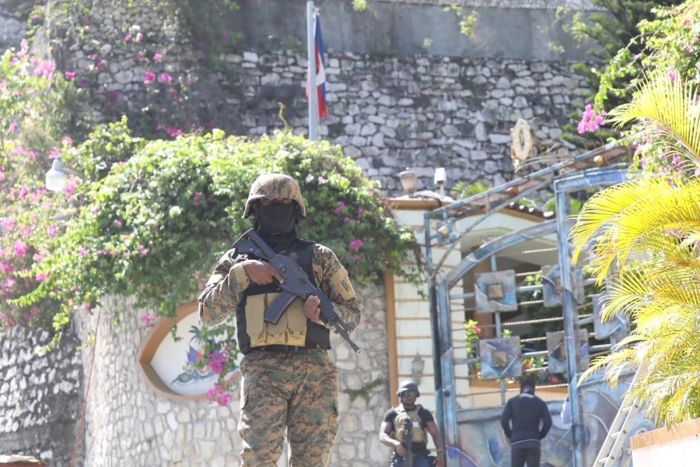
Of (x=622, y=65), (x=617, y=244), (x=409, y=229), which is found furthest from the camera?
(x=409, y=229)

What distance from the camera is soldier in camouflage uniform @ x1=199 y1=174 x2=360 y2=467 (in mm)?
6848

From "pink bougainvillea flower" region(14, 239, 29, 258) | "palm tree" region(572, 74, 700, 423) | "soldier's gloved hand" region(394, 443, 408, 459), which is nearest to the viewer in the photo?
"palm tree" region(572, 74, 700, 423)

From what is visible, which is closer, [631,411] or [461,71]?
[631,411]

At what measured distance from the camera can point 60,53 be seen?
21938 mm

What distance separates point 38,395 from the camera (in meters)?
18.6

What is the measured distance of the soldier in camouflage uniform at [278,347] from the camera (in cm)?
685

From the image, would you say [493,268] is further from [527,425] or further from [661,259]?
[661,259]

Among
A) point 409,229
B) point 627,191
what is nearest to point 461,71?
point 409,229

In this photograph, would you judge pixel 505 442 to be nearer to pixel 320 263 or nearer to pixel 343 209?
pixel 343 209

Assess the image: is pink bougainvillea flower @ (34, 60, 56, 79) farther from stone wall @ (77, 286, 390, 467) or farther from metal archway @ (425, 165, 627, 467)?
metal archway @ (425, 165, 627, 467)

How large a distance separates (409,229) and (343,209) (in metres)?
0.84

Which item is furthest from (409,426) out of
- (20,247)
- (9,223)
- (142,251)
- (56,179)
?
(9,223)

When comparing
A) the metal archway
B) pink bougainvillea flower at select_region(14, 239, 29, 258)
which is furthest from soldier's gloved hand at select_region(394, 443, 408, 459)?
pink bougainvillea flower at select_region(14, 239, 29, 258)

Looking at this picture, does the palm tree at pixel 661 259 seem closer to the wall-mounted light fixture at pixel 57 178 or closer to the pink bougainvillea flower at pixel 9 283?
the wall-mounted light fixture at pixel 57 178
